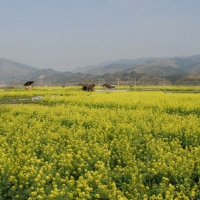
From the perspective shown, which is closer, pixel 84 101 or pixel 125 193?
pixel 125 193

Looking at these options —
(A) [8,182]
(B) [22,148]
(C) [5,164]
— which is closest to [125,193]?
(A) [8,182]

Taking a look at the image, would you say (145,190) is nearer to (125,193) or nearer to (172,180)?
(125,193)

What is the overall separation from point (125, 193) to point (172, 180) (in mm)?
1344

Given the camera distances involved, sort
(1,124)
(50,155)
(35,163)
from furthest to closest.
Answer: (1,124), (50,155), (35,163)

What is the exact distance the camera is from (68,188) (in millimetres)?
6285

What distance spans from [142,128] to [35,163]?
5.44 meters

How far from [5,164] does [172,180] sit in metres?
4.05

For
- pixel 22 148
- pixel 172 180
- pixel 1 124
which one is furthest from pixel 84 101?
pixel 172 180

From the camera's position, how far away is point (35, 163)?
8.11 meters

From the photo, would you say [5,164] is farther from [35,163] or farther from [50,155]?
[50,155]

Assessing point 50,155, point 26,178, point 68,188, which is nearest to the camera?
point 68,188

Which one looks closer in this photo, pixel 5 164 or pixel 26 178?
pixel 26 178

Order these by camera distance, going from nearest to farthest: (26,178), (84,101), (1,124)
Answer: (26,178) → (1,124) → (84,101)

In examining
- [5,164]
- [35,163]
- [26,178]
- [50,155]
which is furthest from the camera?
[50,155]
